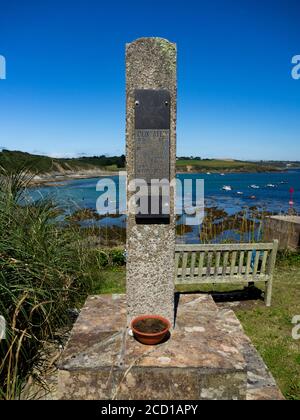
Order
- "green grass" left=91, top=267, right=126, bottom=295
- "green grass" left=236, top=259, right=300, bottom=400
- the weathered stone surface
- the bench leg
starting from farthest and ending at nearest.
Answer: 1. "green grass" left=91, top=267, right=126, bottom=295
2. the bench leg
3. "green grass" left=236, top=259, right=300, bottom=400
4. the weathered stone surface

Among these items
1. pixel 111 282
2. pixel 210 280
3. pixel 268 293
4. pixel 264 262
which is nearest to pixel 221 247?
pixel 210 280

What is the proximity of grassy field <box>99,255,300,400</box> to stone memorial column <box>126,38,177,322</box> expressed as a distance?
1408 mm

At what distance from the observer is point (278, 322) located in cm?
449

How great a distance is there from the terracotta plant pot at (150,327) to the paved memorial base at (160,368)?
0.06 meters

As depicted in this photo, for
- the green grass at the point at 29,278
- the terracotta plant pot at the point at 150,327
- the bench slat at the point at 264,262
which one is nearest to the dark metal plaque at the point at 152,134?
the terracotta plant pot at the point at 150,327

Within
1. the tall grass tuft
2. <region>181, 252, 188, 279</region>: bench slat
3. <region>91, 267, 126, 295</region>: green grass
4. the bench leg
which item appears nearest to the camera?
the tall grass tuft

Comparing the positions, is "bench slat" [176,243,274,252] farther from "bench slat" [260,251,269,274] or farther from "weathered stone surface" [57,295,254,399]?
"weathered stone surface" [57,295,254,399]

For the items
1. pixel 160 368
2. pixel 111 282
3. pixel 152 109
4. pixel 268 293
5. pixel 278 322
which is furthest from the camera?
pixel 111 282

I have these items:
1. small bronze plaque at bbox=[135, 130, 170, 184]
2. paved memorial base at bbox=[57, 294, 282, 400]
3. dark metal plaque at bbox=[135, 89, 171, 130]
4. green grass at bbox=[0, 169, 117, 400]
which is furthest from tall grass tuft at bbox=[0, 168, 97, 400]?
dark metal plaque at bbox=[135, 89, 171, 130]

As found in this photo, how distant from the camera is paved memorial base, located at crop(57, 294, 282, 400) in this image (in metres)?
2.32

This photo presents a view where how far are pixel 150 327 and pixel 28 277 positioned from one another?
1.18 metres

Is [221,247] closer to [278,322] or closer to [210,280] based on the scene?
[210,280]

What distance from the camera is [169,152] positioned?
2.70 meters
